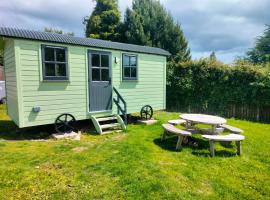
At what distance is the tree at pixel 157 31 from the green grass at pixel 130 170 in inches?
520

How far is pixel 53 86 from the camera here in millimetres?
5438

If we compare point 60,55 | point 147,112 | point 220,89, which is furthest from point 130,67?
point 220,89

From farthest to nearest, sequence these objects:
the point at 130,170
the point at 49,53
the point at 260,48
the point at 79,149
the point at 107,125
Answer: the point at 260,48 < the point at 107,125 < the point at 49,53 < the point at 79,149 < the point at 130,170

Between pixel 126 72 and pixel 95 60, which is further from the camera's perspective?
pixel 126 72

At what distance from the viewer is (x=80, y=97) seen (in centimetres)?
602

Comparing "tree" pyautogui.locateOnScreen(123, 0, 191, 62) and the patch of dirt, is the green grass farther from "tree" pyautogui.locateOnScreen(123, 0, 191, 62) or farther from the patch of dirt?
"tree" pyautogui.locateOnScreen(123, 0, 191, 62)

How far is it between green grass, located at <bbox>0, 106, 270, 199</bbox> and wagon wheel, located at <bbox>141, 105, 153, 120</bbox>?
2.40 m

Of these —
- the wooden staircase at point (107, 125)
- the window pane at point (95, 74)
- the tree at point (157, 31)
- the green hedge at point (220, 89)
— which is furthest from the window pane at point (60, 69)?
the tree at point (157, 31)

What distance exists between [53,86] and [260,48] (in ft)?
79.9

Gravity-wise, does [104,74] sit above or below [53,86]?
above

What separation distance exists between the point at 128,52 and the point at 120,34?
1315 cm

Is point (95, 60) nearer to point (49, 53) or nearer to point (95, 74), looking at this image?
point (95, 74)

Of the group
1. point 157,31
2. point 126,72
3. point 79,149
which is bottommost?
point 79,149

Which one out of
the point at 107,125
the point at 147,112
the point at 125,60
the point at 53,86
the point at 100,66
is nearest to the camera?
the point at 53,86
